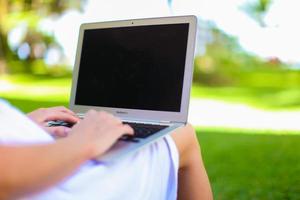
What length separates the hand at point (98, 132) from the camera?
654 millimetres

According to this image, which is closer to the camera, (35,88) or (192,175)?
(192,175)

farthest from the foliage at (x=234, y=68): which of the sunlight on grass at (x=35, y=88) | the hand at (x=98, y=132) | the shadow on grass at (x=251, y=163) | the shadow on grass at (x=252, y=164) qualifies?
the hand at (x=98, y=132)

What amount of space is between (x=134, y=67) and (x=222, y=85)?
4.69 m

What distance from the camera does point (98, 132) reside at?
0.69m

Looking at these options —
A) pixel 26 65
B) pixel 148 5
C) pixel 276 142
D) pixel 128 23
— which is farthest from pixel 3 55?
pixel 128 23

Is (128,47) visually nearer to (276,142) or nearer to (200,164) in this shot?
(200,164)

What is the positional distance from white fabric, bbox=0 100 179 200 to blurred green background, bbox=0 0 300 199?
52.2 inches

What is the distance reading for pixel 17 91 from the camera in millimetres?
5957

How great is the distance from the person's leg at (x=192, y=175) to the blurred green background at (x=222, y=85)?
1.13 m

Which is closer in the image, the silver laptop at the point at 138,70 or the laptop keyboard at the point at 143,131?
the laptop keyboard at the point at 143,131

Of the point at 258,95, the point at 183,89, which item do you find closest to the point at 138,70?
the point at 183,89

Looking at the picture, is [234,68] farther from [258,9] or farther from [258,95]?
[258,9]

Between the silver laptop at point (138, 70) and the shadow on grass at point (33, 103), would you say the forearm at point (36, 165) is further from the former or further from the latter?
the shadow on grass at point (33, 103)

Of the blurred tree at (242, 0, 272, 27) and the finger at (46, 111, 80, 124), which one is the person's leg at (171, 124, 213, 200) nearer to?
the finger at (46, 111, 80, 124)
